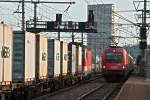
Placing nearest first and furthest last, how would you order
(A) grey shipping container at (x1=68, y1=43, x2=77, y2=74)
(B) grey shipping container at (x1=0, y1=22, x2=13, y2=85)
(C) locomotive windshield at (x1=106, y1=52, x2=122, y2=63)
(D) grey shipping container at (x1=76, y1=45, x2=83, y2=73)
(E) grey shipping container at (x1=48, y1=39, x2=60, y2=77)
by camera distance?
(B) grey shipping container at (x1=0, y1=22, x2=13, y2=85)
(E) grey shipping container at (x1=48, y1=39, x2=60, y2=77)
(A) grey shipping container at (x1=68, y1=43, x2=77, y2=74)
(D) grey shipping container at (x1=76, y1=45, x2=83, y2=73)
(C) locomotive windshield at (x1=106, y1=52, x2=122, y2=63)

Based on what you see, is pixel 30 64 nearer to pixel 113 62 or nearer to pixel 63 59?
pixel 63 59

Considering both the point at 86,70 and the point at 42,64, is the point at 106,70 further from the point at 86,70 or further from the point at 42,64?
the point at 42,64

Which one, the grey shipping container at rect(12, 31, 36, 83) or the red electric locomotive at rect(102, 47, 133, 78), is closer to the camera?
the grey shipping container at rect(12, 31, 36, 83)

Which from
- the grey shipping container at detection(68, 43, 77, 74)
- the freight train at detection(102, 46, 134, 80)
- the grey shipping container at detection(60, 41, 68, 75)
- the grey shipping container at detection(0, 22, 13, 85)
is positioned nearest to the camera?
the grey shipping container at detection(0, 22, 13, 85)

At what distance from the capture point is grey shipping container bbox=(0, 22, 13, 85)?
1847 centimetres

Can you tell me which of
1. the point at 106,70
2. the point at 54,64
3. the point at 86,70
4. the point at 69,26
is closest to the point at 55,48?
the point at 54,64

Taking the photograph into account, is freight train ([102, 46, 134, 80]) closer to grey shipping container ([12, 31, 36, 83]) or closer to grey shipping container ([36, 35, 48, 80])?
grey shipping container ([36, 35, 48, 80])

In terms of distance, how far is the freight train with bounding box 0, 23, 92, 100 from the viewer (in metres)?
19.2

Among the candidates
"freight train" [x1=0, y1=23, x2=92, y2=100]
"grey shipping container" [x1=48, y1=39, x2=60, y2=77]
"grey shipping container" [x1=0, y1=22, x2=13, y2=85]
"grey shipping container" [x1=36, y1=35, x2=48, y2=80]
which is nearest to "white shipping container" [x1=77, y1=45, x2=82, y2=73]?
"freight train" [x1=0, y1=23, x2=92, y2=100]

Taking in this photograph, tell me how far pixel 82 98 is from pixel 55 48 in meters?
4.86

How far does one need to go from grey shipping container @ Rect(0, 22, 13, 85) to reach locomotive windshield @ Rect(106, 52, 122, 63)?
2515 centimetres

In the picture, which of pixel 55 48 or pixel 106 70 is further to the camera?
pixel 106 70

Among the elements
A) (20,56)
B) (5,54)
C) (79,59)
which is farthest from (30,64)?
(79,59)

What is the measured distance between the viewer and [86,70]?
49.4 m
